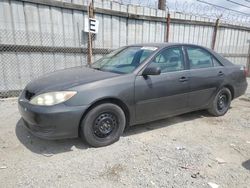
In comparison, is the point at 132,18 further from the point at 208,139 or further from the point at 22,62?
the point at 208,139

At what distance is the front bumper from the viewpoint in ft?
9.78

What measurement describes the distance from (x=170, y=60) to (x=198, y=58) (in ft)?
2.46

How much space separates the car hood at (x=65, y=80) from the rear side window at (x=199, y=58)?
161 centimetres

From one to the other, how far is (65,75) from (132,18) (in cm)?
396

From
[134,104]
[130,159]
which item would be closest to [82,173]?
[130,159]

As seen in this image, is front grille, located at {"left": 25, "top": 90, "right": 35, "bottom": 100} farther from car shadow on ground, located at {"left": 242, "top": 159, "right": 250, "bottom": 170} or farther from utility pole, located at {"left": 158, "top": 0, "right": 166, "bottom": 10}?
utility pole, located at {"left": 158, "top": 0, "right": 166, "bottom": 10}

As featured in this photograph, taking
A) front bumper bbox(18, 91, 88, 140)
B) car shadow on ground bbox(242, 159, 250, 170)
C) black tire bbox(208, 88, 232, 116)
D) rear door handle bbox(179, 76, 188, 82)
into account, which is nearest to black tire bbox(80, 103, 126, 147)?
front bumper bbox(18, 91, 88, 140)

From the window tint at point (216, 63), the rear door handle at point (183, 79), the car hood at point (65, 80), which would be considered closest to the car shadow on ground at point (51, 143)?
the car hood at point (65, 80)

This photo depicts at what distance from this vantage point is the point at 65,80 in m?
Answer: 3.39

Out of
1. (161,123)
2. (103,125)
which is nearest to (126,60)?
(103,125)

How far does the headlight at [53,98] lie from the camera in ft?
9.99

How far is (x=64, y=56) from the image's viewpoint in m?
6.01

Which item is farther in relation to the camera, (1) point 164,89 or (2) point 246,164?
(1) point 164,89

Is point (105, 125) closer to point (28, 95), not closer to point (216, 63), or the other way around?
point (28, 95)
